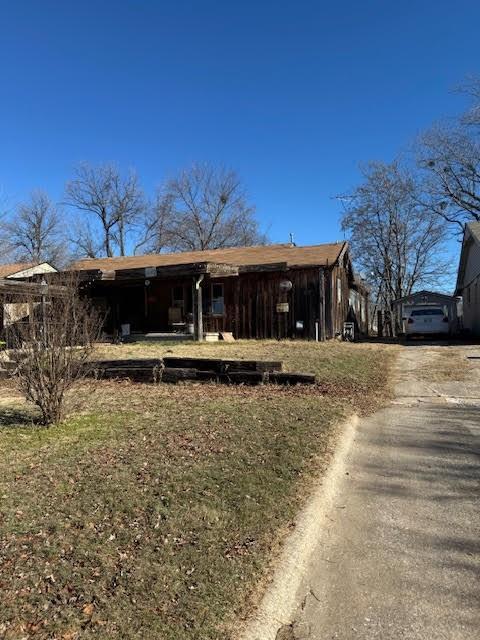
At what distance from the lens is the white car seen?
66.0ft

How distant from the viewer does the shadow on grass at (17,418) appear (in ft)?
20.1

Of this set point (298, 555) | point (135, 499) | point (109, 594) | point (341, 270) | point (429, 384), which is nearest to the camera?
point (109, 594)

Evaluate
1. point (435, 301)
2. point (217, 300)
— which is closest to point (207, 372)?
point (217, 300)

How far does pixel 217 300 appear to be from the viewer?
67.7 feet

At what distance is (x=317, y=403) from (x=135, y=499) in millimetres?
4191

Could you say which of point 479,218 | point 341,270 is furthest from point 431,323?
point 479,218

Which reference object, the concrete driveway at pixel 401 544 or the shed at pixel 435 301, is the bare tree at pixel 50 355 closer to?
the concrete driveway at pixel 401 544

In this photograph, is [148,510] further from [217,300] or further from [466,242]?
[466,242]

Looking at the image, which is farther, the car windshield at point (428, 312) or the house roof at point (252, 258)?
the car windshield at point (428, 312)

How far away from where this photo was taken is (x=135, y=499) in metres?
3.90

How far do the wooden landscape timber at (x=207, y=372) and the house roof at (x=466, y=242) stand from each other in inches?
570

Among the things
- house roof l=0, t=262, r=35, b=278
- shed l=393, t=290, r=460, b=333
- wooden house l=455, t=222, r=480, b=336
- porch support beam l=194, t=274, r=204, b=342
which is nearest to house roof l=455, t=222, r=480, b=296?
wooden house l=455, t=222, r=480, b=336

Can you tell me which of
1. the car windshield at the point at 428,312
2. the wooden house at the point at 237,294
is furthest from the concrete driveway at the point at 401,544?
the car windshield at the point at 428,312

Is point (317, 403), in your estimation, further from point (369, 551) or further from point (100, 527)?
point (100, 527)
